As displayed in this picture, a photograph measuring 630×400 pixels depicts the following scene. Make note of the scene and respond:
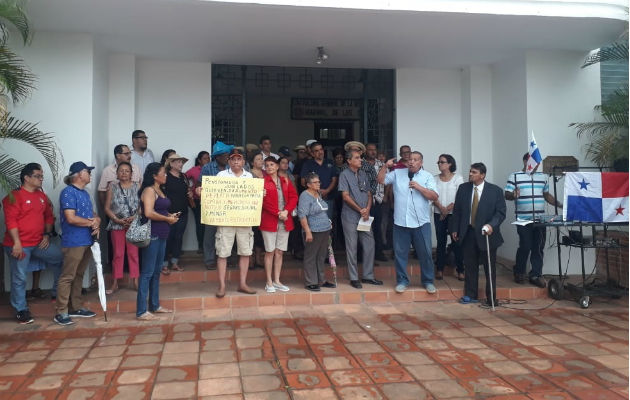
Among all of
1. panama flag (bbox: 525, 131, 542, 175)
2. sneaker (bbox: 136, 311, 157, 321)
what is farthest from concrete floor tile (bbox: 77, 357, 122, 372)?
panama flag (bbox: 525, 131, 542, 175)

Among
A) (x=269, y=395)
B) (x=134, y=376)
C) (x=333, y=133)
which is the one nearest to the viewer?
(x=269, y=395)

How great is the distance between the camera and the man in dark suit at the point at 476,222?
5.53 meters

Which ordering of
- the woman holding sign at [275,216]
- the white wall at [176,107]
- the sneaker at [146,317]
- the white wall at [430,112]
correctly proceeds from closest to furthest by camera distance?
the sneaker at [146,317] < the woman holding sign at [275,216] < the white wall at [176,107] < the white wall at [430,112]

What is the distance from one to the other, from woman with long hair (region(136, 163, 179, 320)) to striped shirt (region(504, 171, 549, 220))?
4.39m

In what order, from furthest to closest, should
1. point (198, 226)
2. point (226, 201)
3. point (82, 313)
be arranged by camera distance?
point (198, 226)
point (226, 201)
point (82, 313)

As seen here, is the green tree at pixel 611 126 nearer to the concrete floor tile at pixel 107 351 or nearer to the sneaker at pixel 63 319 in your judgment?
the concrete floor tile at pixel 107 351

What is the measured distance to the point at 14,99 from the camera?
188 inches

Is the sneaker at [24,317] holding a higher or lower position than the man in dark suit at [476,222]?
lower

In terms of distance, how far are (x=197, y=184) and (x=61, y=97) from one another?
2.06 meters

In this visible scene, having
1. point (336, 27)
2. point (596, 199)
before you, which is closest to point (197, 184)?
point (336, 27)

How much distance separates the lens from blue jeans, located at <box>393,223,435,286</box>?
19.2ft

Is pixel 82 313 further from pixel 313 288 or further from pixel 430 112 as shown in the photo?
pixel 430 112

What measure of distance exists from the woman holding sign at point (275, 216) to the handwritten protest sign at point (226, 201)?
0.28 metres

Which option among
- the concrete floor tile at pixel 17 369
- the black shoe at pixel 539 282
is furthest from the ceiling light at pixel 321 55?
the concrete floor tile at pixel 17 369
